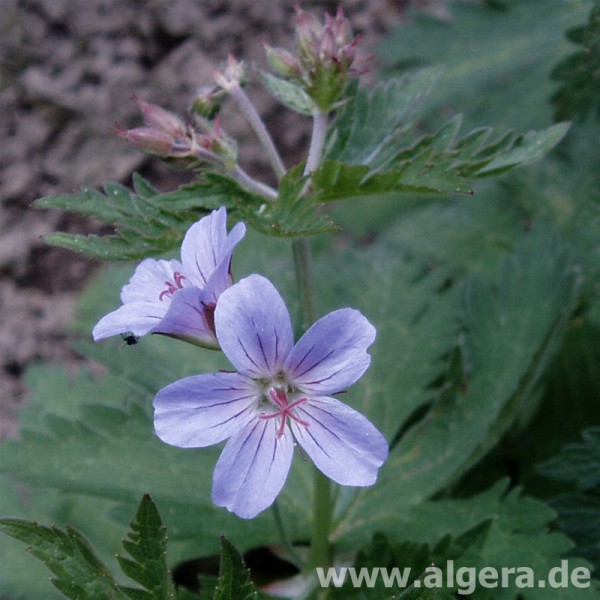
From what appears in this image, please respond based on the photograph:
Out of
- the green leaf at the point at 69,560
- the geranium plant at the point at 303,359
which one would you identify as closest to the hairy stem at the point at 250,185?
the geranium plant at the point at 303,359

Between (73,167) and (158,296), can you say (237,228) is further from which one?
(73,167)

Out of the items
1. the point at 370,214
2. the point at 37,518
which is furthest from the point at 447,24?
the point at 37,518

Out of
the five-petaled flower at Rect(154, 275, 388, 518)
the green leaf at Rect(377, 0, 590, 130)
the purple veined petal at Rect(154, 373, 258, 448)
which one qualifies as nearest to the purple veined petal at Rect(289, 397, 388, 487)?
the five-petaled flower at Rect(154, 275, 388, 518)

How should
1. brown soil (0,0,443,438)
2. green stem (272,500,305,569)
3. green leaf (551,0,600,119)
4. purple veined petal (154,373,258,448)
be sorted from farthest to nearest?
brown soil (0,0,443,438) → green leaf (551,0,600,119) → green stem (272,500,305,569) → purple veined petal (154,373,258,448)

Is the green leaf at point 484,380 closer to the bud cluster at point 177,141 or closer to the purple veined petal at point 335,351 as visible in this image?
the purple veined petal at point 335,351

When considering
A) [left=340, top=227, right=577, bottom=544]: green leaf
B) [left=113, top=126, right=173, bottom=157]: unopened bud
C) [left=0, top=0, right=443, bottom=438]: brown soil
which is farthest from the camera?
[left=0, top=0, right=443, bottom=438]: brown soil

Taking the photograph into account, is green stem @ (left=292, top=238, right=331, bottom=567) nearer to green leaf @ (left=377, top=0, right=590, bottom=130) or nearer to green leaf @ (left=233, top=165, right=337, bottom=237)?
green leaf @ (left=233, top=165, right=337, bottom=237)
